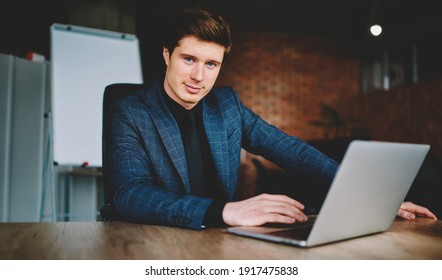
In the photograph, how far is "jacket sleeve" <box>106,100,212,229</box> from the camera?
0.94 meters

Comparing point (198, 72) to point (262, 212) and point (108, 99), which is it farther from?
point (262, 212)

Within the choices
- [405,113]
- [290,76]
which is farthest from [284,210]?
[290,76]

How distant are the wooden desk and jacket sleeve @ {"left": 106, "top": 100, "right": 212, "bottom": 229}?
0.04 metres

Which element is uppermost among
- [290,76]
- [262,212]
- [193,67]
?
[290,76]

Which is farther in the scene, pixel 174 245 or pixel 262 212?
pixel 262 212

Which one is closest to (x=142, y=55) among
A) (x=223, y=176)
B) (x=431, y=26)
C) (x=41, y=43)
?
(x=41, y=43)

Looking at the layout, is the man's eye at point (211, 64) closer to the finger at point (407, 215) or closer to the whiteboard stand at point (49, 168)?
the finger at point (407, 215)

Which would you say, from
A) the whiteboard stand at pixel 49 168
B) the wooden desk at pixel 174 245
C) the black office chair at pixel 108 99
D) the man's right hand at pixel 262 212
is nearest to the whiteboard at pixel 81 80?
the whiteboard stand at pixel 49 168

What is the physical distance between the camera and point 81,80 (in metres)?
3.01

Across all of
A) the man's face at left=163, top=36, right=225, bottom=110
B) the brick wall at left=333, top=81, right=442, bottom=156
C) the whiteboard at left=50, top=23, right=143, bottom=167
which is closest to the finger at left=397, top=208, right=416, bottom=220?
the man's face at left=163, top=36, right=225, bottom=110

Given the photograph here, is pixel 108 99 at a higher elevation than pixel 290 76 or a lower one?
lower

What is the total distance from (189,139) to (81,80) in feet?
5.96

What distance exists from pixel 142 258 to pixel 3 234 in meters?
0.37
